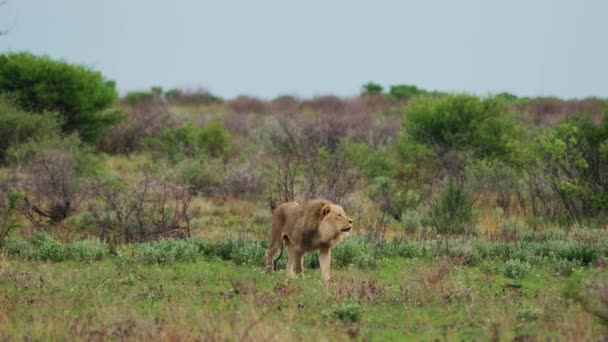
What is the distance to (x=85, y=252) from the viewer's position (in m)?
14.4

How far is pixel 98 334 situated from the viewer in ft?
28.9

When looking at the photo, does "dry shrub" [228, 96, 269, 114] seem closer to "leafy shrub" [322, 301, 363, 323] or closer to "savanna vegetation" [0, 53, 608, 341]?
"savanna vegetation" [0, 53, 608, 341]

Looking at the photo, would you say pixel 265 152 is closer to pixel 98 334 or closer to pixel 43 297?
pixel 43 297

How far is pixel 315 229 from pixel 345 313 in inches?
92.7

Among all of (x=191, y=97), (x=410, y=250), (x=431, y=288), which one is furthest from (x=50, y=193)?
(x=191, y=97)

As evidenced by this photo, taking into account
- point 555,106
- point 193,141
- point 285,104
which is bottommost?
point 193,141

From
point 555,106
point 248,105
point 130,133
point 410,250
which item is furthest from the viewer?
point 248,105

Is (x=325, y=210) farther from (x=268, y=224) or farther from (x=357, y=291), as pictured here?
(x=268, y=224)

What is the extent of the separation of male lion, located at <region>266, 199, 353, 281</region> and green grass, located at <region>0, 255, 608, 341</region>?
32cm

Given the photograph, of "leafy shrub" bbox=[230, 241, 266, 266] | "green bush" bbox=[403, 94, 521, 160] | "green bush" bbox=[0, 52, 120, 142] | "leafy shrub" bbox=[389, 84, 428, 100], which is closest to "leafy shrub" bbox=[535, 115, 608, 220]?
"green bush" bbox=[403, 94, 521, 160]

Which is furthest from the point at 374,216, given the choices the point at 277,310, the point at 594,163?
the point at 277,310

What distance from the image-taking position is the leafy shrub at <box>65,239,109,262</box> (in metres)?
14.3

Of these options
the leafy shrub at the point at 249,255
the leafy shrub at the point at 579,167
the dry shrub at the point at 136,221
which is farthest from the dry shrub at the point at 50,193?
→ the leafy shrub at the point at 579,167

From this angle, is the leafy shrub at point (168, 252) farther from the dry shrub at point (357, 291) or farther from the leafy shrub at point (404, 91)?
the leafy shrub at point (404, 91)
